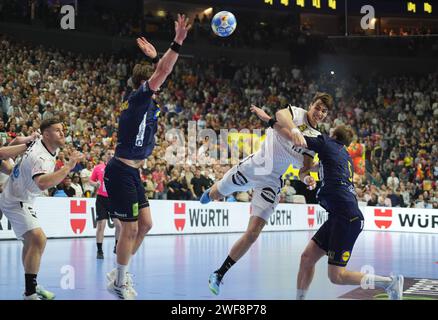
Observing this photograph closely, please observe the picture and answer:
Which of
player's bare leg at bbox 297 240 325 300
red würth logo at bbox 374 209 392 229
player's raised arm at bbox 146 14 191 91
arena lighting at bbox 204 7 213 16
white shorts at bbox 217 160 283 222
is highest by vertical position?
arena lighting at bbox 204 7 213 16

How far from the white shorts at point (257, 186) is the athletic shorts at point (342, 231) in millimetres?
1528

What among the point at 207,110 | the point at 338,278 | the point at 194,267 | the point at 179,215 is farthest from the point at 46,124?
the point at 207,110

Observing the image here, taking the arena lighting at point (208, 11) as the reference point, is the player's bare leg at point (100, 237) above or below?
below

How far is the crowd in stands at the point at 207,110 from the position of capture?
21.0 metres

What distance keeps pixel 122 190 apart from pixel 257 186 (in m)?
2.02

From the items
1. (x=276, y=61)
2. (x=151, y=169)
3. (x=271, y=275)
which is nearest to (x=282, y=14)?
(x=276, y=61)

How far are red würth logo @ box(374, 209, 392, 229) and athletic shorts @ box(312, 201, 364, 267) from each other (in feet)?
65.8

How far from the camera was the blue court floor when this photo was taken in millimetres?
9188

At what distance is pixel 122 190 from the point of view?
819cm

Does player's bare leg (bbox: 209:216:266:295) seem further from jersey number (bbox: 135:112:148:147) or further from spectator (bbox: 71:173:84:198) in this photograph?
spectator (bbox: 71:173:84:198)

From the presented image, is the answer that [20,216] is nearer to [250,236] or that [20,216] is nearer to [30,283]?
[30,283]

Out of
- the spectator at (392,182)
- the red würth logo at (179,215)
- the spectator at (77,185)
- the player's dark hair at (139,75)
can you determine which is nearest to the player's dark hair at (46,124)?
the player's dark hair at (139,75)

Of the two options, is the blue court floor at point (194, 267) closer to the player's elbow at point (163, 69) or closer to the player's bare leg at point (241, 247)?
the player's bare leg at point (241, 247)

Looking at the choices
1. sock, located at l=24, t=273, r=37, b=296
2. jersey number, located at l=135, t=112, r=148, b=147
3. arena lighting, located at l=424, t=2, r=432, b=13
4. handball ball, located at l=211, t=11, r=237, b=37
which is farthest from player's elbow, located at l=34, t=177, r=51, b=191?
arena lighting, located at l=424, t=2, r=432, b=13
